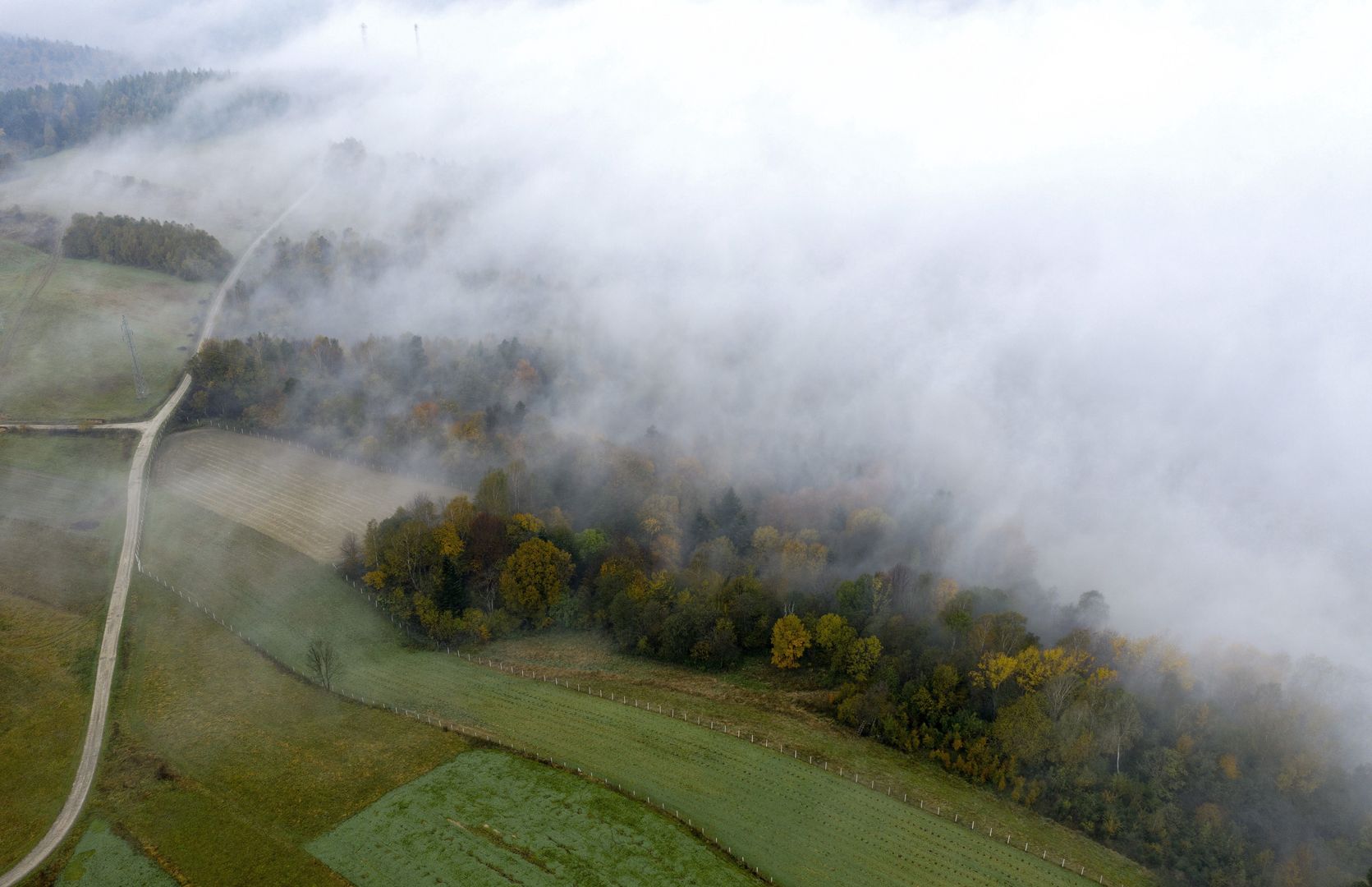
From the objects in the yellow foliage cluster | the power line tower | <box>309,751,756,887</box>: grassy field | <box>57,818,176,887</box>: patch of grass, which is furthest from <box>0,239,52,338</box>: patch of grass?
the yellow foliage cluster

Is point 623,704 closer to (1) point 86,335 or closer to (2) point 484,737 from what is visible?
(2) point 484,737

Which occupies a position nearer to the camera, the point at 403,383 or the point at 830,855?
the point at 830,855

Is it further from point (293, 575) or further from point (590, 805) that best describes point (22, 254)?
point (590, 805)

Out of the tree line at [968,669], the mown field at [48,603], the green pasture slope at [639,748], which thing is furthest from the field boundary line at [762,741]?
the mown field at [48,603]

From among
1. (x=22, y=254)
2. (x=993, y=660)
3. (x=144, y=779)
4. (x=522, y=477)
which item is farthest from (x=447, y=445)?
(x=22, y=254)

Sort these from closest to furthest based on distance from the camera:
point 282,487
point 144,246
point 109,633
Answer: point 109,633
point 282,487
point 144,246

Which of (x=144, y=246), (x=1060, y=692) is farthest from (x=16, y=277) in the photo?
(x=1060, y=692)

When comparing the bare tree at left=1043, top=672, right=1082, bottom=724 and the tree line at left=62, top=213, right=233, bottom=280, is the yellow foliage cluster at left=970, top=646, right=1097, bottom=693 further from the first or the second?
the tree line at left=62, top=213, right=233, bottom=280
